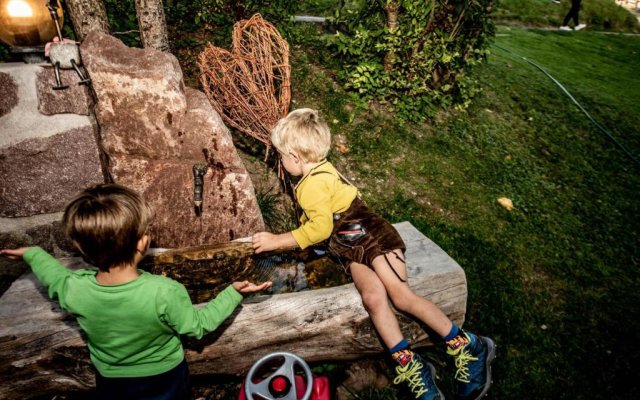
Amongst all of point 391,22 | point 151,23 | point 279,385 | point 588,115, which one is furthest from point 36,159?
point 588,115

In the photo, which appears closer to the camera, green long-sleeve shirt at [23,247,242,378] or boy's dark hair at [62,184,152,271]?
boy's dark hair at [62,184,152,271]

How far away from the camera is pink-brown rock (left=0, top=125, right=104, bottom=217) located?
2.40 metres

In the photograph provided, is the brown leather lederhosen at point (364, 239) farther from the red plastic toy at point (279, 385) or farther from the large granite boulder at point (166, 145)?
the red plastic toy at point (279, 385)

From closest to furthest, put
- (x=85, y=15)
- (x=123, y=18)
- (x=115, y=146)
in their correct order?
(x=115, y=146) < (x=85, y=15) < (x=123, y=18)

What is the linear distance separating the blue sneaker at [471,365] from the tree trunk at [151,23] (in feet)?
12.2

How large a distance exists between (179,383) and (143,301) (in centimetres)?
60

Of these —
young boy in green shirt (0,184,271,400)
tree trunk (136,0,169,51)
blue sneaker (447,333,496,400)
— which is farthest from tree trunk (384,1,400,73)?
young boy in green shirt (0,184,271,400)

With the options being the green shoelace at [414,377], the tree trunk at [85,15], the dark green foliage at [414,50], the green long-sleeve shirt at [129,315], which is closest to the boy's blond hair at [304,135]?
the green long-sleeve shirt at [129,315]

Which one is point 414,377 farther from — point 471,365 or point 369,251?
point 369,251

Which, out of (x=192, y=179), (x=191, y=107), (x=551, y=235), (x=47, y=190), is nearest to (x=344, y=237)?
(x=192, y=179)

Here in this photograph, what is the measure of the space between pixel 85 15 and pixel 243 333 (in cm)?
305

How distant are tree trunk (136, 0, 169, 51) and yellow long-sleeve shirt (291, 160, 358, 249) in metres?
2.31

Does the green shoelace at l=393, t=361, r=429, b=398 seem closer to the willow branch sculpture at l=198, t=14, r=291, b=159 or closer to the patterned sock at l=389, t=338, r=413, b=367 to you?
the patterned sock at l=389, t=338, r=413, b=367

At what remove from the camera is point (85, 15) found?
10.1ft
